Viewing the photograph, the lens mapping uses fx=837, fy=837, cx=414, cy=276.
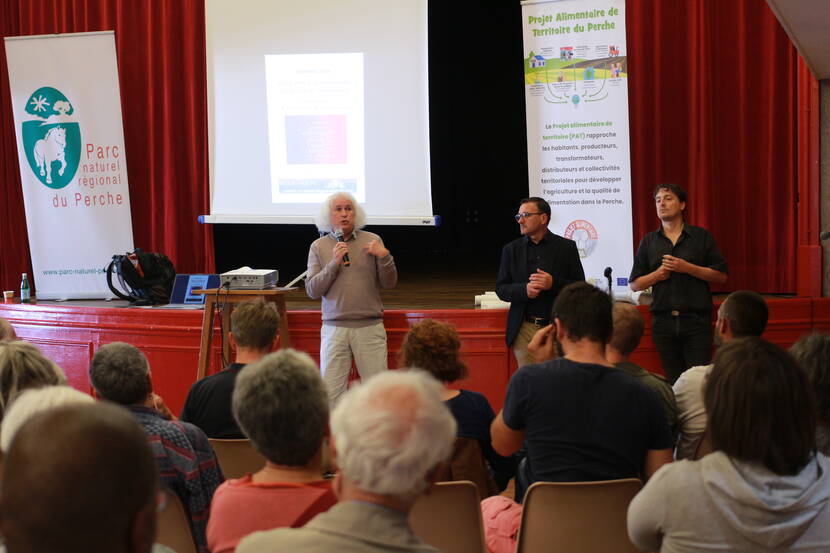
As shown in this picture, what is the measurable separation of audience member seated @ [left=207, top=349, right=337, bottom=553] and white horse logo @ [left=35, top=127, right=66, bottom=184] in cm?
527

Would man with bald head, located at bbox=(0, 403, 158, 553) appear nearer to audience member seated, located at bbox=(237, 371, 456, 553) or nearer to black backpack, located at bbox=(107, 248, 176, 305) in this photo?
audience member seated, located at bbox=(237, 371, 456, 553)

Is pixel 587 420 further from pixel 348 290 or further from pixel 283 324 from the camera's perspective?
pixel 283 324

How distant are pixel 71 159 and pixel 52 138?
0.22m

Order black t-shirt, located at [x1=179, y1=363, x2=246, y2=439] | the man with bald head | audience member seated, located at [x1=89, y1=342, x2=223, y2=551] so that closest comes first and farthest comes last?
1. the man with bald head
2. audience member seated, located at [x1=89, y1=342, x2=223, y2=551]
3. black t-shirt, located at [x1=179, y1=363, x2=246, y2=439]

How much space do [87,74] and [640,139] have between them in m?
4.11

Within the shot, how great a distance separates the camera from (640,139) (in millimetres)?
5820

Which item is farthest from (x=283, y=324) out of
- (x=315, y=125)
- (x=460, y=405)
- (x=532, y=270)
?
(x=460, y=405)

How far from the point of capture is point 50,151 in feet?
20.8

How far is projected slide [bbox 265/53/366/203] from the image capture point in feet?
19.2

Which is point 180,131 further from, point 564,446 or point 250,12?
point 564,446

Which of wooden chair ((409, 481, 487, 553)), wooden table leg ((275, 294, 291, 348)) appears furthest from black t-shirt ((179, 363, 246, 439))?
wooden table leg ((275, 294, 291, 348))

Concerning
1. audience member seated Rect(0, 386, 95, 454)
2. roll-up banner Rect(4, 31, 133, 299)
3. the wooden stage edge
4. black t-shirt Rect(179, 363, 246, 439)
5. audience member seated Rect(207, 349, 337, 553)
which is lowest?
the wooden stage edge

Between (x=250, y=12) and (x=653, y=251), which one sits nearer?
(x=653, y=251)

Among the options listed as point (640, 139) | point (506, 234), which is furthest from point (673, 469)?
point (506, 234)
